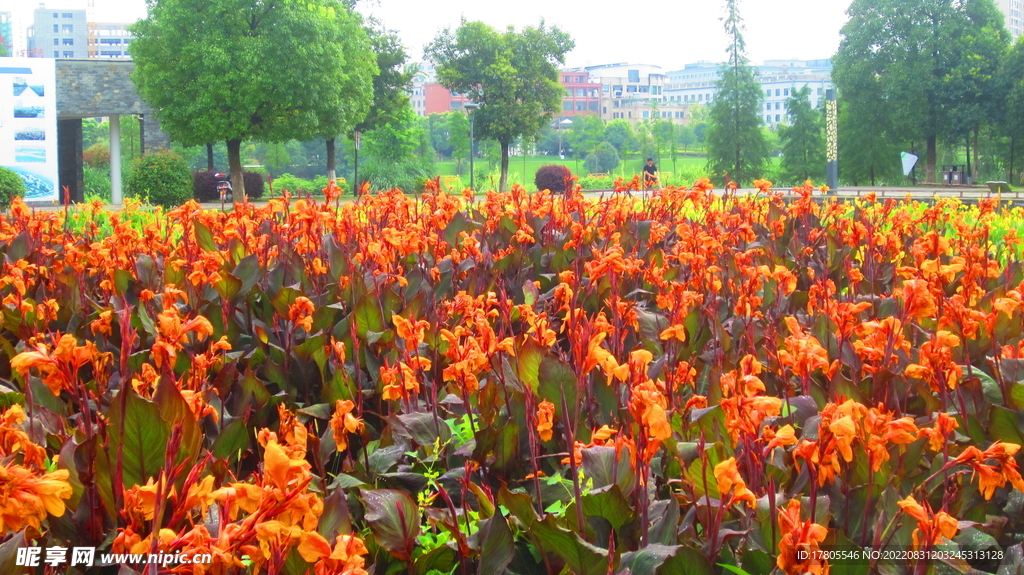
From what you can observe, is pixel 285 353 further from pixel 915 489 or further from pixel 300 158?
pixel 300 158

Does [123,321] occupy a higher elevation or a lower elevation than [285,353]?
higher

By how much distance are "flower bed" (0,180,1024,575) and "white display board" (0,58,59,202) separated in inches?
854

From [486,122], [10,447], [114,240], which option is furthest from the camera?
[486,122]

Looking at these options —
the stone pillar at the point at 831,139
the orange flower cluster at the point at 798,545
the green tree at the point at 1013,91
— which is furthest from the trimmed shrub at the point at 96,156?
the orange flower cluster at the point at 798,545

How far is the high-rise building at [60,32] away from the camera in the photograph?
164500 mm

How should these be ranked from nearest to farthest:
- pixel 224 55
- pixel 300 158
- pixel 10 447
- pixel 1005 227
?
1. pixel 10 447
2. pixel 1005 227
3. pixel 224 55
4. pixel 300 158

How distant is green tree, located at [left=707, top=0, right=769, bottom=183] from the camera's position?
1483 inches

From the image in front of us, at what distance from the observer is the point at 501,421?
5.69ft

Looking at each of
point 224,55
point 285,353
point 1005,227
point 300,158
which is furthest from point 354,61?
point 300,158

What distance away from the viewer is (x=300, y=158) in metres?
75.1

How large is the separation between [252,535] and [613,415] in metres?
0.93

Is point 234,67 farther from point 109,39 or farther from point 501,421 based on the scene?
point 109,39

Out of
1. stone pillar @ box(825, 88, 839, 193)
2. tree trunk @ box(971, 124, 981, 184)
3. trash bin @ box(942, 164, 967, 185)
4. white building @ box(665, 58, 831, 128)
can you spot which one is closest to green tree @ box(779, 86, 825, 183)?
trash bin @ box(942, 164, 967, 185)

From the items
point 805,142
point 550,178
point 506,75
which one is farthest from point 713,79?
point 550,178
